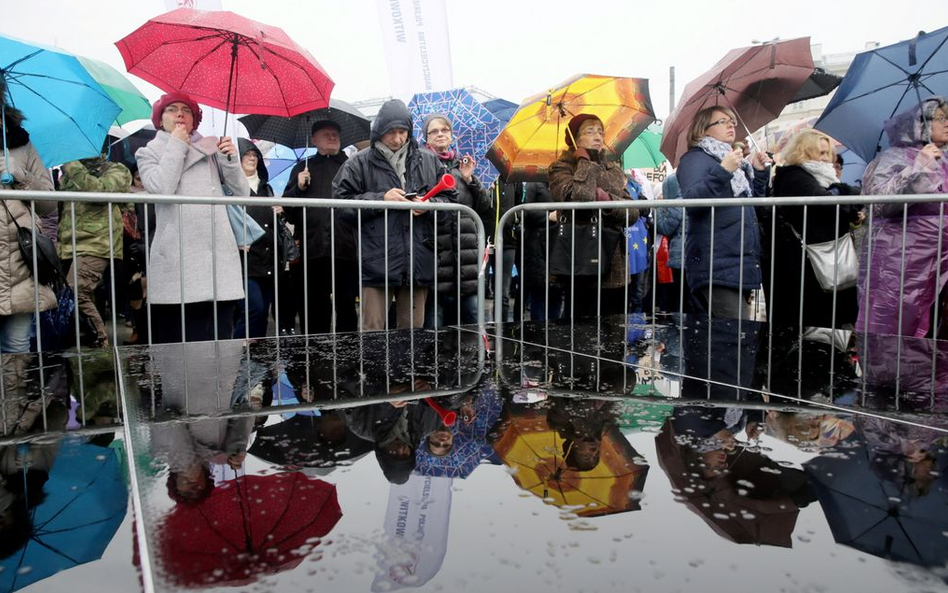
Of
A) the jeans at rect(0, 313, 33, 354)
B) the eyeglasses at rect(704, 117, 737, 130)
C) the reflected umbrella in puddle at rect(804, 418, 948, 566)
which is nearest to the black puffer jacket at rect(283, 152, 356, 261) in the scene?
the jeans at rect(0, 313, 33, 354)

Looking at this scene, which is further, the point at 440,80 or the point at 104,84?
the point at 440,80

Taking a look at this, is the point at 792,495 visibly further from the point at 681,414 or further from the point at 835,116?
the point at 835,116

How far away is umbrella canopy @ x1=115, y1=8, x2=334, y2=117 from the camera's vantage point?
18.7 ft

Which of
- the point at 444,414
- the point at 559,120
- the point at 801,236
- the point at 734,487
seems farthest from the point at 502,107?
the point at 734,487

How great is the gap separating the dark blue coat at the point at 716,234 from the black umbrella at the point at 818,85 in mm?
1716

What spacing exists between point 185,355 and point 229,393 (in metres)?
1.00

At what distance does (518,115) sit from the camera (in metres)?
7.40

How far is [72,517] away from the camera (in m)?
1.36

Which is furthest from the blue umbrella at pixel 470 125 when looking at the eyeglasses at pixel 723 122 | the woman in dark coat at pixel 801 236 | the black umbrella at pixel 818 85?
the woman in dark coat at pixel 801 236

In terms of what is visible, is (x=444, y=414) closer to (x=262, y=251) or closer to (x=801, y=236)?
(x=801, y=236)

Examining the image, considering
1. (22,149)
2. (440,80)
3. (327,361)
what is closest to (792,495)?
(327,361)

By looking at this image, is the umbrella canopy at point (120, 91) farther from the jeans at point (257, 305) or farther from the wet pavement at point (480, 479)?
the wet pavement at point (480, 479)

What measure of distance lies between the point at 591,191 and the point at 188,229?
296cm

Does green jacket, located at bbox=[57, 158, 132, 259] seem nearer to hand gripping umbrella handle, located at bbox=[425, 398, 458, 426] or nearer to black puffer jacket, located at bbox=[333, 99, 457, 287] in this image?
black puffer jacket, located at bbox=[333, 99, 457, 287]
